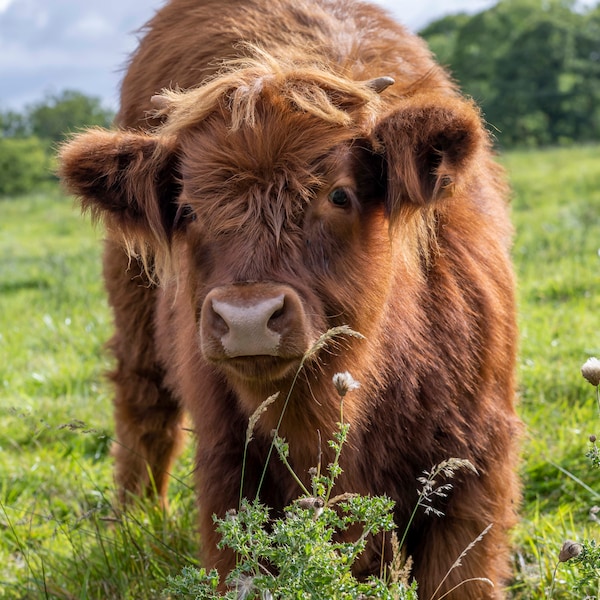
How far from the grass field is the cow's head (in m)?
0.52

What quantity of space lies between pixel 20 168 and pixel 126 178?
1456 inches

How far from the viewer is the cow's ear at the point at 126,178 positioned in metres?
2.94

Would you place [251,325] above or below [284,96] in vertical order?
below

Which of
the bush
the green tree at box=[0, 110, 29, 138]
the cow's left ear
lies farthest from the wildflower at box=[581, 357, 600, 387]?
the green tree at box=[0, 110, 29, 138]

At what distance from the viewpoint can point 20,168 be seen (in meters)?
37.8

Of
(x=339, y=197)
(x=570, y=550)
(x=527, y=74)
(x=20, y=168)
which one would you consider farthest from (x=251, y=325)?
(x=20, y=168)

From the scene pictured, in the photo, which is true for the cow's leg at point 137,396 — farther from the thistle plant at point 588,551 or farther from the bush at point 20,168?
the bush at point 20,168

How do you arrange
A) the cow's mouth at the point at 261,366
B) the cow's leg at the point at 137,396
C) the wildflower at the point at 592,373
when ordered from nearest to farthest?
the wildflower at the point at 592,373
the cow's mouth at the point at 261,366
the cow's leg at the point at 137,396

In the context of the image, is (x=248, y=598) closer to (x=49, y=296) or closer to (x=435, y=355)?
(x=435, y=355)

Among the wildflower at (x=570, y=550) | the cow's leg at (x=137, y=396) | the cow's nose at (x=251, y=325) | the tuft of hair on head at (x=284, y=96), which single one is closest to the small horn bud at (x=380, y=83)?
the tuft of hair on head at (x=284, y=96)

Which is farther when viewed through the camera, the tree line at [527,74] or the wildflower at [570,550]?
the tree line at [527,74]

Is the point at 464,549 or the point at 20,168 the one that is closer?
the point at 464,549

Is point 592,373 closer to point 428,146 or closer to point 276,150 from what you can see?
point 428,146

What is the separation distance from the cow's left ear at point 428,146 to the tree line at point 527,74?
32.6 m
